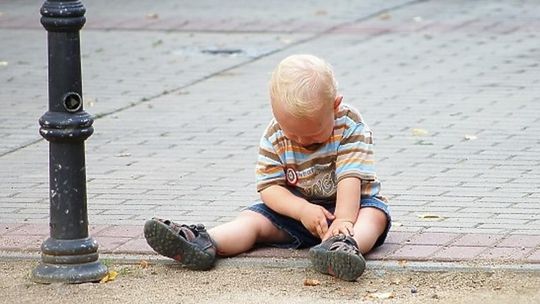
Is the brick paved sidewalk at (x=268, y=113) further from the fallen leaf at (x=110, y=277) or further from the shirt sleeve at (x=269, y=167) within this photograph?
the shirt sleeve at (x=269, y=167)

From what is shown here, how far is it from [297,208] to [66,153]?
3.11 ft

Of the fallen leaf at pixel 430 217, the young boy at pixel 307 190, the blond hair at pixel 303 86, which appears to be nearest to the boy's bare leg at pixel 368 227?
the young boy at pixel 307 190

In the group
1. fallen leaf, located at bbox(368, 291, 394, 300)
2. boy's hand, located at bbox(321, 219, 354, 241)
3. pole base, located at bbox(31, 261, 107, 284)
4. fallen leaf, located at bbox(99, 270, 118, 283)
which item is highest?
boy's hand, located at bbox(321, 219, 354, 241)

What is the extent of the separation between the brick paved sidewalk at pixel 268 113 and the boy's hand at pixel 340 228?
27 cm

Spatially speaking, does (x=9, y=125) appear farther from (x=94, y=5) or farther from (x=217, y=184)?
(x=94, y=5)

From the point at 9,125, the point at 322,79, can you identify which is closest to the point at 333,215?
the point at 322,79

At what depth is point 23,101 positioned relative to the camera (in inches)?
384

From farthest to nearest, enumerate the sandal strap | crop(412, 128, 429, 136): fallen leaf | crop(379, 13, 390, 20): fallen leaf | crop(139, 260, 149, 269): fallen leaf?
crop(379, 13, 390, 20): fallen leaf → crop(412, 128, 429, 136): fallen leaf → crop(139, 260, 149, 269): fallen leaf → the sandal strap

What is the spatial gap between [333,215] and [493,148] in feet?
8.67

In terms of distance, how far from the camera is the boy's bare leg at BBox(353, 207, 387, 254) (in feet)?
17.3

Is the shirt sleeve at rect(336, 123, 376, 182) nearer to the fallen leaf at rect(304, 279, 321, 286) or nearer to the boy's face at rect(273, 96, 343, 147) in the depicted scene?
the boy's face at rect(273, 96, 343, 147)

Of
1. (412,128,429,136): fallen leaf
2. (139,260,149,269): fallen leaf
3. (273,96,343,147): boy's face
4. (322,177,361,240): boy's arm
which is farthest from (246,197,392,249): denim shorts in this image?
(412,128,429,136): fallen leaf

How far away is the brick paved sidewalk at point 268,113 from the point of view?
6.14 metres

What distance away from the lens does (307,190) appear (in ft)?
17.9
